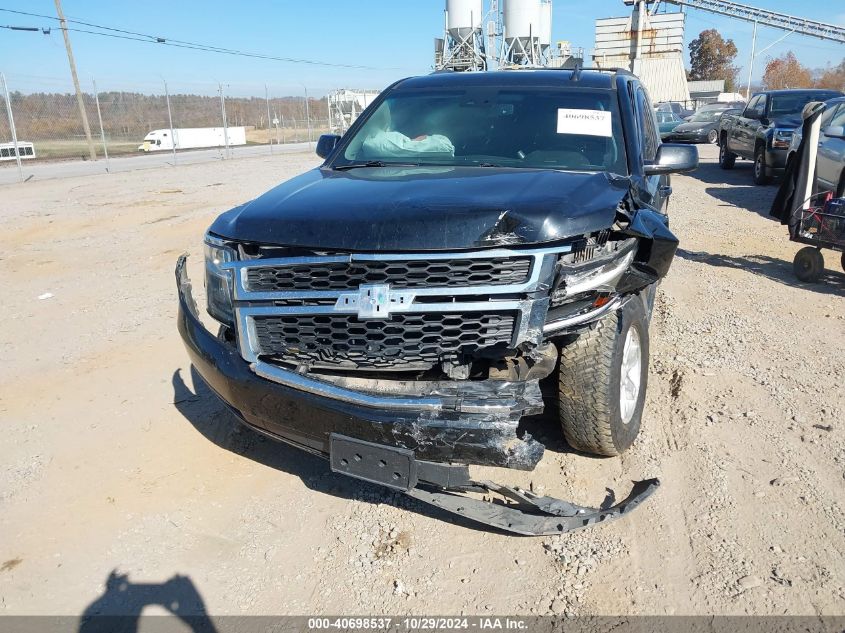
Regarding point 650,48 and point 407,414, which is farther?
point 650,48

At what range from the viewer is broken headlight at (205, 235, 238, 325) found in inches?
118

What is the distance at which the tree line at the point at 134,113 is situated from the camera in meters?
25.4

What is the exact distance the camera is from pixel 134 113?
3219 centimetres

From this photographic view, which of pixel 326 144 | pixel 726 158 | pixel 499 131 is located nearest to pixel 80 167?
pixel 726 158

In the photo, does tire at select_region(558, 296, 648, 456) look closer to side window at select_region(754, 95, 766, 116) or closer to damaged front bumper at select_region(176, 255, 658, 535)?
damaged front bumper at select_region(176, 255, 658, 535)

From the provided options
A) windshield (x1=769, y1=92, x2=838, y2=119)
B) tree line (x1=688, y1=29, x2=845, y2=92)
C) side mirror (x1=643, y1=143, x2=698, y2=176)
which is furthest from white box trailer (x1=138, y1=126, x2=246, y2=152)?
tree line (x1=688, y1=29, x2=845, y2=92)

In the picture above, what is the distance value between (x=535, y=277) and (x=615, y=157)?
Answer: 1489 millimetres

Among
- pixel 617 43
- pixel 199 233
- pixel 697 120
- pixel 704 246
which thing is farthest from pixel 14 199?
pixel 617 43

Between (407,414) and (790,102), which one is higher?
(790,102)

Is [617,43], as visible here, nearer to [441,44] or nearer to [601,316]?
[441,44]

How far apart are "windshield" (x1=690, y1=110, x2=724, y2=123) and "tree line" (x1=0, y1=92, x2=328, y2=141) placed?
1772cm

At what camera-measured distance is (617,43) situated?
1817 inches

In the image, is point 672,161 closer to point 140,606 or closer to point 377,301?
point 377,301

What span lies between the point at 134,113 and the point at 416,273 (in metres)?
34.1
